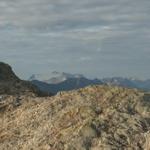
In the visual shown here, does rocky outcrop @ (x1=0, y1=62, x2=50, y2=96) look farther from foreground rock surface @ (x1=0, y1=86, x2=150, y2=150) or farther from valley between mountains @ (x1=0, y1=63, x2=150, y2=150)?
foreground rock surface @ (x1=0, y1=86, x2=150, y2=150)

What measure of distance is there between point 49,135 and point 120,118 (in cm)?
454

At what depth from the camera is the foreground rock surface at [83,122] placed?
25953 millimetres

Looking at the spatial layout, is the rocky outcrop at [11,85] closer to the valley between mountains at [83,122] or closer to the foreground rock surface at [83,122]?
the valley between mountains at [83,122]

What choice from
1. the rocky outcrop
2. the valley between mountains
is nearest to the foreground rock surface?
the valley between mountains

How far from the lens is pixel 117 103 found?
3003 centimetres

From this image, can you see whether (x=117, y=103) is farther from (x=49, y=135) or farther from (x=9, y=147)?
(x=9, y=147)

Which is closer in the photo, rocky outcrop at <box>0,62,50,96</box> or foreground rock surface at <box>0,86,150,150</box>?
foreground rock surface at <box>0,86,150,150</box>

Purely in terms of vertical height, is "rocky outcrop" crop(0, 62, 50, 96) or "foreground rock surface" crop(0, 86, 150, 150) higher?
"rocky outcrop" crop(0, 62, 50, 96)

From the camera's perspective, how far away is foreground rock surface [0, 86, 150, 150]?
1022 inches

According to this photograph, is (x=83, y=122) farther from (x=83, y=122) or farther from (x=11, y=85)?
(x=11, y=85)

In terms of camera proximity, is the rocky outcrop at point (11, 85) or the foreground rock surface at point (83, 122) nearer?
the foreground rock surface at point (83, 122)

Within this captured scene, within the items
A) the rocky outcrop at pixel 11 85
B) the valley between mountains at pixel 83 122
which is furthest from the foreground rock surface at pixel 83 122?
the rocky outcrop at pixel 11 85

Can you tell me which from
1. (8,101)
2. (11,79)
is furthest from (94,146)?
(11,79)

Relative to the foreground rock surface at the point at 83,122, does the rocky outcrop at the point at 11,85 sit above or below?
above
